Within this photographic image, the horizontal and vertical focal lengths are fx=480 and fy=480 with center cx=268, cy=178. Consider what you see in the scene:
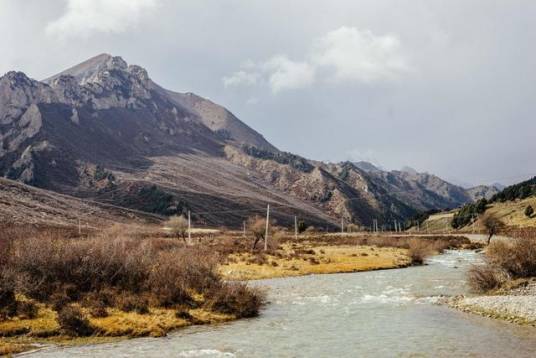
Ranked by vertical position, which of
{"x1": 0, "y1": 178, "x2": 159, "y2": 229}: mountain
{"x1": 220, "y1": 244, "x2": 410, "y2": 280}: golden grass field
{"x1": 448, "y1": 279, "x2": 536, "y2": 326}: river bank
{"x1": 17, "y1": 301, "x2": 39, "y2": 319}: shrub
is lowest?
{"x1": 448, "y1": 279, "x2": 536, "y2": 326}: river bank

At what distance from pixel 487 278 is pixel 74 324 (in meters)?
27.5

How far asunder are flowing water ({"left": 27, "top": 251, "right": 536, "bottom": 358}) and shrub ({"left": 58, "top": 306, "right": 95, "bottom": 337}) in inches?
79.1

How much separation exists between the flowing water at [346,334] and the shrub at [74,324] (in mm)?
2008

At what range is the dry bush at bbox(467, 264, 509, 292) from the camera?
34125 millimetres

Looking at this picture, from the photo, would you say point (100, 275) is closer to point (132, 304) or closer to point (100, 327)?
point (132, 304)

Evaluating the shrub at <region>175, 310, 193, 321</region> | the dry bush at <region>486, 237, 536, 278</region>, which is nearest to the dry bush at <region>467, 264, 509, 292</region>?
the dry bush at <region>486, 237, 536, 278</region>

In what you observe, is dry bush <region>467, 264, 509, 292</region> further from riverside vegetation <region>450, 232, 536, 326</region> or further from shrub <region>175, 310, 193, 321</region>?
shrub <region>175, 310, 193, 321</region>

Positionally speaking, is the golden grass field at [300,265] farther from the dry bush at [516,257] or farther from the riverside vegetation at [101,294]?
the dry bush at [516,257]

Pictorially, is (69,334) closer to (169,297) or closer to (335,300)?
(169,297)

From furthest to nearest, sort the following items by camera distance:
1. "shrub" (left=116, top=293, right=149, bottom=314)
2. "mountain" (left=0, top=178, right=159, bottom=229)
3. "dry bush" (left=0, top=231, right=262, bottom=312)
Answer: "mountain" (left=0, top=178, right=159, bottom=229) < "dry bush" (left=0, top=231, right=262, bottom=312) < "shrub" (left=116, top=293, right=149, bottom=314)

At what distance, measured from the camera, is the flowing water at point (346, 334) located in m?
20.0

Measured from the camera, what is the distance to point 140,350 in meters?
20.3

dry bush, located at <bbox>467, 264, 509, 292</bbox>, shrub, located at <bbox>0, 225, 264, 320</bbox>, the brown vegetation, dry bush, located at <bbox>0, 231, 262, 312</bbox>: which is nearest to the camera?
shrub, located at <bbox>0, 225, 264, 320</bbox>

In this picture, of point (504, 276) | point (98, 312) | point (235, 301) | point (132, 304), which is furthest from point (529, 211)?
point (98, 312)
